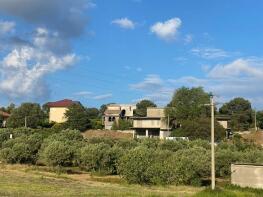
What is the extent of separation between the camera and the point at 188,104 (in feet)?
419

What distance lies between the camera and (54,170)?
58.7m

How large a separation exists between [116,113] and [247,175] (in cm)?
11036

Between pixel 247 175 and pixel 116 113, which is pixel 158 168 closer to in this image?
pixel 247 175

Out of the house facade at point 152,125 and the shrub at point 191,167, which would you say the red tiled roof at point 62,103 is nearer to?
the house facade at point 152,125

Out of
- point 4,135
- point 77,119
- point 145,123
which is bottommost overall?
point 4,135

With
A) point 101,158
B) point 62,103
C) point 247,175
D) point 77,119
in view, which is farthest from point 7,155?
point 62,103

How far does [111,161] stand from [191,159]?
37.4 ft

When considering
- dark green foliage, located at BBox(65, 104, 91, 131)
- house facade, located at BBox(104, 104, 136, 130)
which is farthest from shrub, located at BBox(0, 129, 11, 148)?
house facade, located at BBox(104, 104, 136, 130)

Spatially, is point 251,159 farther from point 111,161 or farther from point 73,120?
point 73,120

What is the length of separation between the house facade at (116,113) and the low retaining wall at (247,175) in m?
95.6

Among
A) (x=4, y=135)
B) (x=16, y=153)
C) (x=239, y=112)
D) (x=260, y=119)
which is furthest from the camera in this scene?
(x=239, y=112)

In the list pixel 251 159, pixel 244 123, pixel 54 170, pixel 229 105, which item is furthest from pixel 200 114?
pixel 54 170

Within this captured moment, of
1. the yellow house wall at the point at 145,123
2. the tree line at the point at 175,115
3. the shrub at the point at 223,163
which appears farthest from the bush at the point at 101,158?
the yellow house wall at the point at 145,123

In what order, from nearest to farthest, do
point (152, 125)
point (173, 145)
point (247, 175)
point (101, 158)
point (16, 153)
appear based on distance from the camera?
point (247, 175), point (101, 158), point (16, 153), point (173, 145), point (152, 125)
